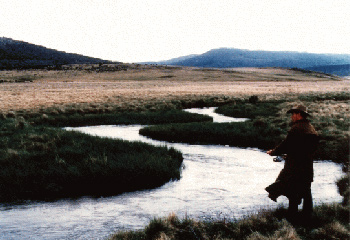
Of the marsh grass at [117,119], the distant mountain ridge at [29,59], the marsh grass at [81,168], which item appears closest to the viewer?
the marsh grass at [81,168]

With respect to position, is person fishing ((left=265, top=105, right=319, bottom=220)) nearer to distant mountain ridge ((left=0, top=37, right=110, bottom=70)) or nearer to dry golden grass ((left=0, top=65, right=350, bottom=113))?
dry golden grass ((left=0, top=65, right=350, bottom=113))

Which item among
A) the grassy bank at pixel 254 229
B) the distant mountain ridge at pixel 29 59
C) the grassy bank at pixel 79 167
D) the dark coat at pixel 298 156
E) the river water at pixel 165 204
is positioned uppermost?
the distant mountain ridge at pixel 29 59

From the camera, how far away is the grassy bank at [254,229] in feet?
22.9

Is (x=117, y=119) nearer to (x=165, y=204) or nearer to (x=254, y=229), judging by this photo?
(x=165, y=204)

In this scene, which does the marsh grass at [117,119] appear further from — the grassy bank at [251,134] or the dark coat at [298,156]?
the dark coat at [298,156]

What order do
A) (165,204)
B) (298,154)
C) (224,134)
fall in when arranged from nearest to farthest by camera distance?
1. (298,154)
2. (165,204)
3. (224,134)

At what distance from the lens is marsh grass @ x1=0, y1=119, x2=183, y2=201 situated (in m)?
11.2

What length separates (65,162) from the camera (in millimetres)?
12859

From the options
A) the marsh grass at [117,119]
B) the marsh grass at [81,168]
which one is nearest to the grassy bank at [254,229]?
the marsh grass at [81,168]

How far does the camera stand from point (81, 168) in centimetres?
1236

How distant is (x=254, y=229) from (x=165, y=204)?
3386mm

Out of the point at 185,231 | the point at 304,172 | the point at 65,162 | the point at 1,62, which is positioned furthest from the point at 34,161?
the point at 1,62

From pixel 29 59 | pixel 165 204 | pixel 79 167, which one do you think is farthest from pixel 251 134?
pixel 29 59

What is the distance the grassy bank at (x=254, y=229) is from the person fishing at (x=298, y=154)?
0.63 metres
